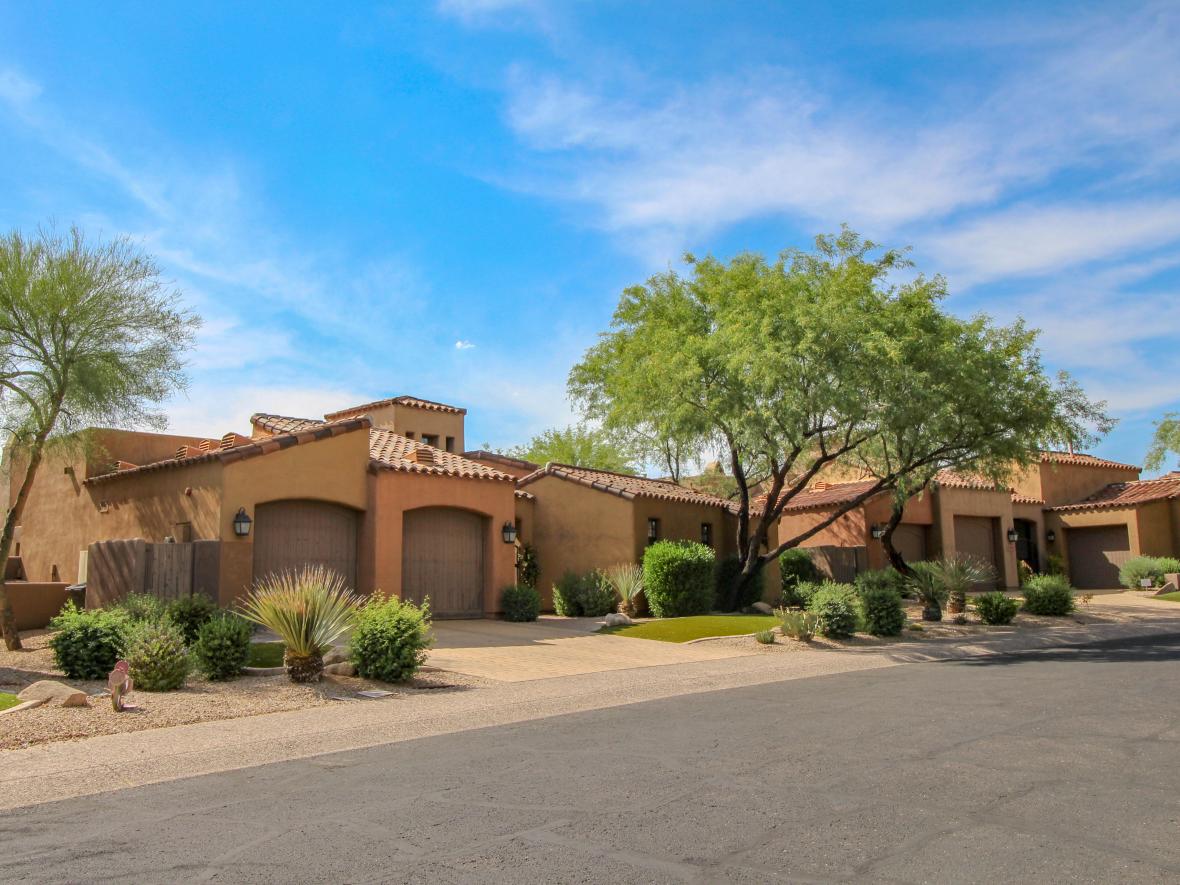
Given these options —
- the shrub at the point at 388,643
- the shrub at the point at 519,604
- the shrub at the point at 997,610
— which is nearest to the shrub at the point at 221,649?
the shrub at the point at 388,643

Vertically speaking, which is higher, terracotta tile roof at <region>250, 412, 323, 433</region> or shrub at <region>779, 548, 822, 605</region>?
terracotta tile roof at <region>250, 412, 323, 433</region>

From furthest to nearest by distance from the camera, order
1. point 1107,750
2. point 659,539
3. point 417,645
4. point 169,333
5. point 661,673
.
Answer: point 659,539 < point 169,333 < point 661,673 < point 417,645 < point 1107,750

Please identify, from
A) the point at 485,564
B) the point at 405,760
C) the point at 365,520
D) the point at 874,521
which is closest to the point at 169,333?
the point at 365,520

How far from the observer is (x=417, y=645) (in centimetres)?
1277

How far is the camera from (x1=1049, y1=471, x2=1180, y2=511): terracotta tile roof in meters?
35.8

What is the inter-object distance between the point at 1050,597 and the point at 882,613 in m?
7.00

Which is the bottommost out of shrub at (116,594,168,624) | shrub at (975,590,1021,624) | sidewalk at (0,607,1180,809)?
sidewalk at (0,607,1180,809)

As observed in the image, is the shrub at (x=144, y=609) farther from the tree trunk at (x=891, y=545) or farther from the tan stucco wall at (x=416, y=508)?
the tree trunk at (x=891, y=545)

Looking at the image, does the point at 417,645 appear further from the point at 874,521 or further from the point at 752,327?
the point at 874,521

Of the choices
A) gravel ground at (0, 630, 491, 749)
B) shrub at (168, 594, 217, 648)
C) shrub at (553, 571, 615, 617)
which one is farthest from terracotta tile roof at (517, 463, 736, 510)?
shrub at (168, 594, 217, 648)

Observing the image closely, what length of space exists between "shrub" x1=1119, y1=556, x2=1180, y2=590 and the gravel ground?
2829 centimetres

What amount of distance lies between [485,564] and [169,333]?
860cm

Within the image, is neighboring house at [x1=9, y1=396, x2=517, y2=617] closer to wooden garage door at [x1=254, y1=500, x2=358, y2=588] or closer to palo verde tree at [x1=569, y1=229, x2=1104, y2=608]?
wooden garage door at [x1=254, y1=500, x2=358, y2=588]

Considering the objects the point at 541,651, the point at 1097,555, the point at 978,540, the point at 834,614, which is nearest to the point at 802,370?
the point at 834,614
